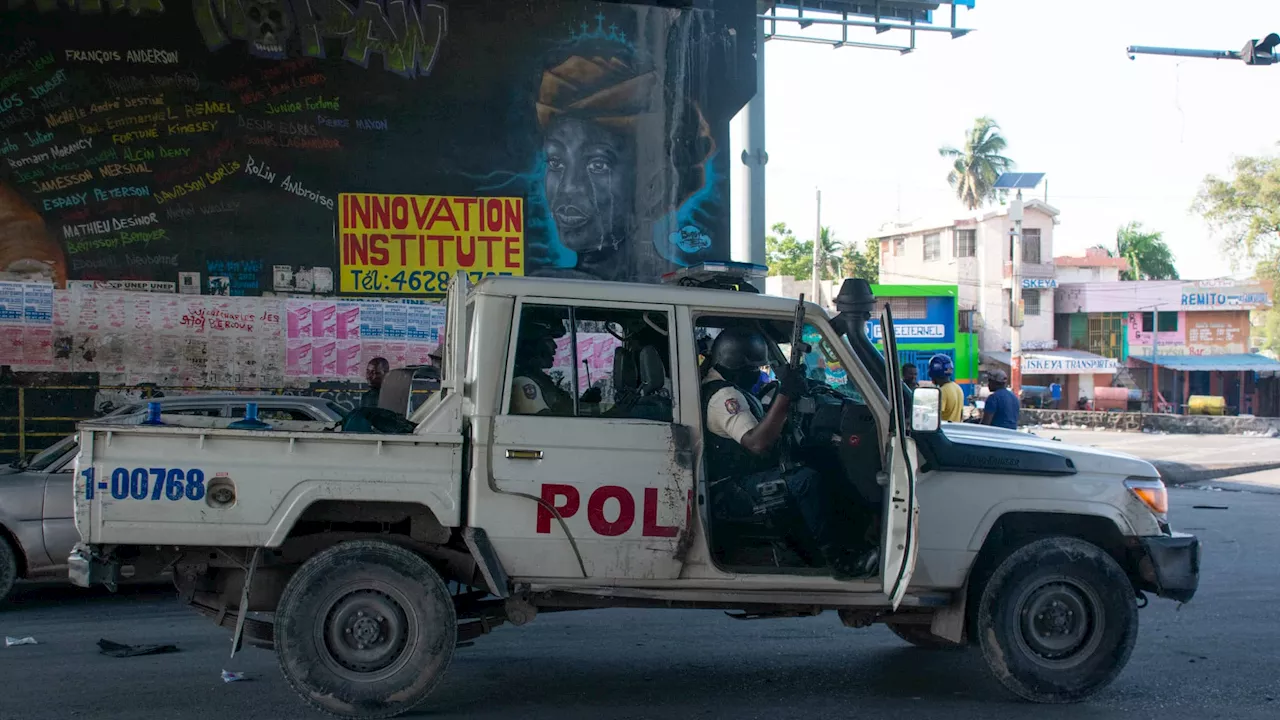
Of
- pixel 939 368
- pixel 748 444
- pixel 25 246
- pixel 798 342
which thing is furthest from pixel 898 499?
pixel 25 246

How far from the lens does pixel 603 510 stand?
16.3ft

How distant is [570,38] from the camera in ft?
46.6

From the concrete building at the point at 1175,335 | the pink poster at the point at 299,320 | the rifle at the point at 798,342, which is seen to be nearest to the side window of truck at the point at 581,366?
the rifle at the point at 798,342

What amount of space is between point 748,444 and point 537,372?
3.47 feet

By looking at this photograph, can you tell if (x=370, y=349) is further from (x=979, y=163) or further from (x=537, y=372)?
(x=979, y=163)

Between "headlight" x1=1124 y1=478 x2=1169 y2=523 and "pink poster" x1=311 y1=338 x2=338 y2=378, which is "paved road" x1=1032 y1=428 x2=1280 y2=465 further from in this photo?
"headlight" x1=1124 y1=478 x2=1169 y2=523

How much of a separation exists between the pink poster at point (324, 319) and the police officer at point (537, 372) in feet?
30.5

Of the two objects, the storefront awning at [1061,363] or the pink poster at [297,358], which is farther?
the storefront awning at [1061,363]

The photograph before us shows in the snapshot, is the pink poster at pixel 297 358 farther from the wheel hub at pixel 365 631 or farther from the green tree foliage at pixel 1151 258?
the green tree foliage at pixel 1151 258

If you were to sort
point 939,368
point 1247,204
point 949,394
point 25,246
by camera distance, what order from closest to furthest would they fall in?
point 939,368 < point 949,394 < point 25,246 < point 1247,204

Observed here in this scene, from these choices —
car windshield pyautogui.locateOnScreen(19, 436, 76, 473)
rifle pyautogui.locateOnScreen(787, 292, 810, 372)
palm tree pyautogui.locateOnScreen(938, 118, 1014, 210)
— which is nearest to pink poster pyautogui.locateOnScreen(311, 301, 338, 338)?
car windshield pyautogui.locateOnScreen(19, 436, 76, 473)

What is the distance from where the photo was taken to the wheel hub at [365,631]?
493cm

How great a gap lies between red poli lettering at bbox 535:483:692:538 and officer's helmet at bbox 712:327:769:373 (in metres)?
0.76

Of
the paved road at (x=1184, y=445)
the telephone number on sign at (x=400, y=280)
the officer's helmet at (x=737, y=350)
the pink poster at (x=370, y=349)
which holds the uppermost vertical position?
the telephone number on sign at (x=400, y=280)
